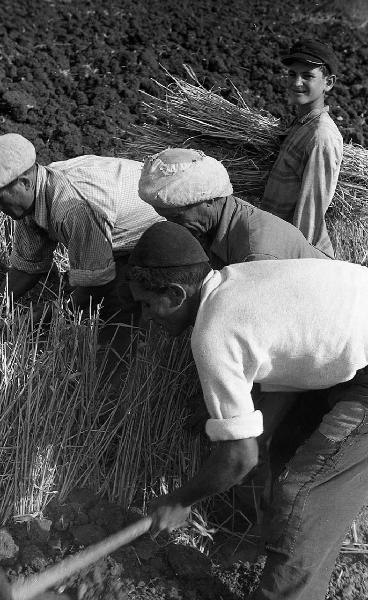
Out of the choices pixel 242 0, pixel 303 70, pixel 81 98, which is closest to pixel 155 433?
pixel 303 70

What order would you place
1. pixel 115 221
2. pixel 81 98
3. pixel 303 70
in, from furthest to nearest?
pixel 81 98
pixel 303 70
pixel 115 221

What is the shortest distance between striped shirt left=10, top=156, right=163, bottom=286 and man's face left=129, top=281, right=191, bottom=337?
789 mm

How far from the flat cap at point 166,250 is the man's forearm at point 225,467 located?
1.57ft

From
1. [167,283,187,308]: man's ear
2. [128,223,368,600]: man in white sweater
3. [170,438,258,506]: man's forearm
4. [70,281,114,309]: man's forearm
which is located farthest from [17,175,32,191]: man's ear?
[170,438,258,506]: man's forearm

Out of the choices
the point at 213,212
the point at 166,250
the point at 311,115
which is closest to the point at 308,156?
the point at 311,115

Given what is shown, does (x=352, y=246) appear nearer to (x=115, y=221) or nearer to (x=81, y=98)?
(x=115, y=221)

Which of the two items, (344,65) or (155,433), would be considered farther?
(344,65)

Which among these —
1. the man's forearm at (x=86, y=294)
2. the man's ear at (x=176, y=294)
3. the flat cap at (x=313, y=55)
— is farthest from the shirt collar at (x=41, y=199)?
the flat cap at (x=313, y=55)

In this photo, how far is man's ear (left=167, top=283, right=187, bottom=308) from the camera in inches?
89.9

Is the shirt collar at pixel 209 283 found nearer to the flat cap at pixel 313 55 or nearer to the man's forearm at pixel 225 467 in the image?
the man's forearm at pixel 225 467

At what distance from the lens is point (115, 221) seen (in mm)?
3240

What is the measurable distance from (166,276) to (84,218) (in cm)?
89

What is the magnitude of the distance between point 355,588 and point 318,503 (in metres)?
0.48

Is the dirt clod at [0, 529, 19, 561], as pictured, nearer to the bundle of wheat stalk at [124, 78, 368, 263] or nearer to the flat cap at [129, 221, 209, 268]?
the flat cap at [129, 221, 209, 268]
